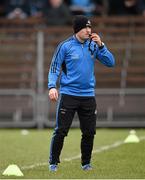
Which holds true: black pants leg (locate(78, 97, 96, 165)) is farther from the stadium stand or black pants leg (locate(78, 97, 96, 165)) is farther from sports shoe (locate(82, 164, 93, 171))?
the stadium stand

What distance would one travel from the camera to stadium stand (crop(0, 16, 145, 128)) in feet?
69.6

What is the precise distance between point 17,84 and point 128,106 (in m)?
3.33

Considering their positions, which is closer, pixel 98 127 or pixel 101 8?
pixel 98 127

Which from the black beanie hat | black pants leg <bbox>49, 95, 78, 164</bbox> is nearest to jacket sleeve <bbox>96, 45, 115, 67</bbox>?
the black beanie hat

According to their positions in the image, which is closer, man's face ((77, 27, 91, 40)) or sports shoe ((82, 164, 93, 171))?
man's face ((77, 27, 91, 40))

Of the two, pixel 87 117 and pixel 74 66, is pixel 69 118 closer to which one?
pixel 87 117

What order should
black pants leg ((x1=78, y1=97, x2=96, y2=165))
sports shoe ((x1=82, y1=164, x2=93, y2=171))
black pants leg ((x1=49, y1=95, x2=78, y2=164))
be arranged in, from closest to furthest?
black pants leg ((x1=49, y1=95, x2=78, y2=164)), black pants leg ((x1=78, y1=97, x2=96, y2=165)), sports shoe ((x1=82, y1=164, x2=93, y2=171))

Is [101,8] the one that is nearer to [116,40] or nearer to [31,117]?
[116,40]

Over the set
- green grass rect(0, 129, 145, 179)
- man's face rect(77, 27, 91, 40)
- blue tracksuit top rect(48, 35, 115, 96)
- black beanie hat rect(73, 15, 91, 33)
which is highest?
black beanie hat rect(73, 15, 91, 33)

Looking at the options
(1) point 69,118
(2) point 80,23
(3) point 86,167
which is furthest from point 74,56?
(3) point 86,167

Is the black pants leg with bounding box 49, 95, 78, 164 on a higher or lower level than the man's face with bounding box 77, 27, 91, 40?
lower

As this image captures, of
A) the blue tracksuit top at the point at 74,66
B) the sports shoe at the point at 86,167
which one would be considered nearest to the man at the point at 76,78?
the blue tracksuit top at the point at 74,66

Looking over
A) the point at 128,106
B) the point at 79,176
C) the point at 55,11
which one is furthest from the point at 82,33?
the point at 55,11

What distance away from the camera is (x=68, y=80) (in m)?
11.0
